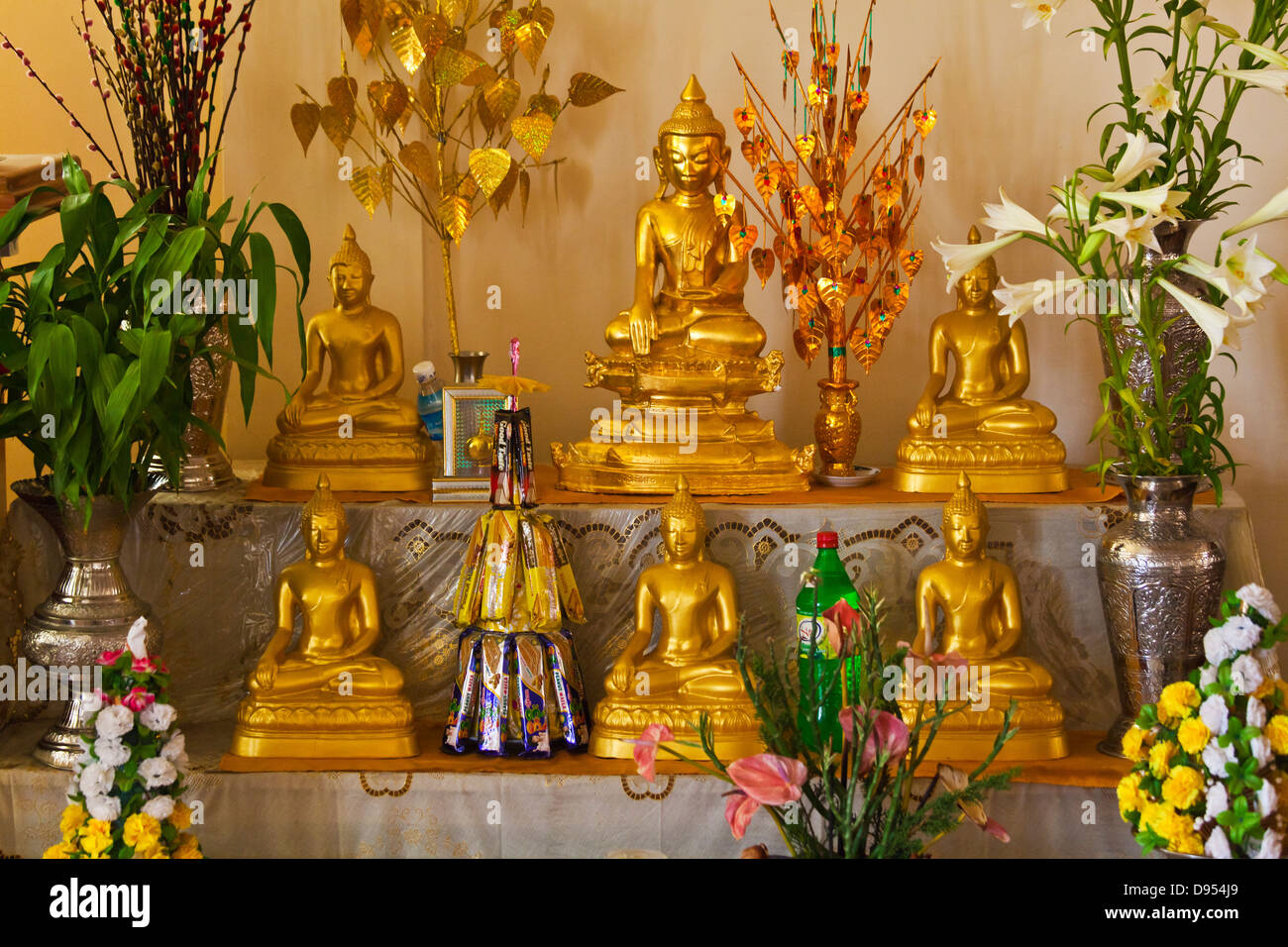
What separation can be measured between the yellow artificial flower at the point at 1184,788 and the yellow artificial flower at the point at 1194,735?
3cm

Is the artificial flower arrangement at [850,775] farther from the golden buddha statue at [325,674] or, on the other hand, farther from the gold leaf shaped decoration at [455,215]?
the gold leaf shaped decoration at [455,215]

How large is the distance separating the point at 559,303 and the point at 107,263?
4.66 ft

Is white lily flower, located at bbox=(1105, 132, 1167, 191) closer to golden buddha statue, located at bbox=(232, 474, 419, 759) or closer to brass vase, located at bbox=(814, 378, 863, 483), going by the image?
brass vase, located at bbox=(814, 378, 863, 483)

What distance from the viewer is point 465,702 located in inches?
93.4

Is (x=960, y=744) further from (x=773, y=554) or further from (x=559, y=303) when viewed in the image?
(x=559, y=303)

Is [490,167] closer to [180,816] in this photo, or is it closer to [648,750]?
[180,816]

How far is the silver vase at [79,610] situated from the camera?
2289mm

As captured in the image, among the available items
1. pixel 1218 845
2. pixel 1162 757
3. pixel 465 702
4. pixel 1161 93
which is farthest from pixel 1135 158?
pixel 465 702

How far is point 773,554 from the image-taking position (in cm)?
254

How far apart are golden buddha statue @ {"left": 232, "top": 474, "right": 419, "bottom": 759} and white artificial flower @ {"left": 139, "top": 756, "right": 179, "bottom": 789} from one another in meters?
0.34

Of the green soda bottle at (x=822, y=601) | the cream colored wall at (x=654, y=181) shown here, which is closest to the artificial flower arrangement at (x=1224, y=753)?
the green soda bottle at (x=822, y=601)

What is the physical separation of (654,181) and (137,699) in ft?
6.32

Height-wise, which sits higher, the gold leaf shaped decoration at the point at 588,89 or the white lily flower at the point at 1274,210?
the gold leaf shaped decoration at the point at 588,89

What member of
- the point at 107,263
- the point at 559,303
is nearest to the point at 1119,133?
the point at 559,303
